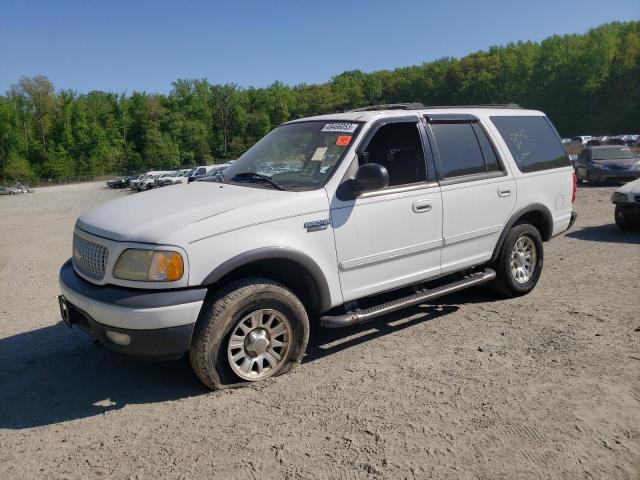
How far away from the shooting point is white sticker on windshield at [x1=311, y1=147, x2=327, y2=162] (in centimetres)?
436

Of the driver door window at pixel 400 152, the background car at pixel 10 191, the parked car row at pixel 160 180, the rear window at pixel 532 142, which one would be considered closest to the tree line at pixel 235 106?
the background car at pixel 10 191

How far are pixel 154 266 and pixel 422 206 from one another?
2364 millimetres

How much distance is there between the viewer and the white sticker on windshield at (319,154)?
4355 mm

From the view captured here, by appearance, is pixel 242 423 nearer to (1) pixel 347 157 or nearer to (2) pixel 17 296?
(1) pixel 347 157

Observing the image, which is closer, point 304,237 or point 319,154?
point 304,237

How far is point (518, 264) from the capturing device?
5.72 metres

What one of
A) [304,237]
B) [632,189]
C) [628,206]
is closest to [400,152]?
[304,237]

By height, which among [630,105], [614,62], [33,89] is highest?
[33,89]

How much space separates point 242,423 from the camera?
3328mm

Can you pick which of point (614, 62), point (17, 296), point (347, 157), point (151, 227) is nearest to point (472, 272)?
point (347, 157)

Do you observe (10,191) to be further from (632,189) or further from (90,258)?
(90,258)

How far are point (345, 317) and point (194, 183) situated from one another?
196 centimetres

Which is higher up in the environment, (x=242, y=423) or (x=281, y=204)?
(x=281, y=204)

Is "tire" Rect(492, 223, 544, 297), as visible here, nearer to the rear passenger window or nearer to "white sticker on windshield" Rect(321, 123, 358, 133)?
the rear passenger window
